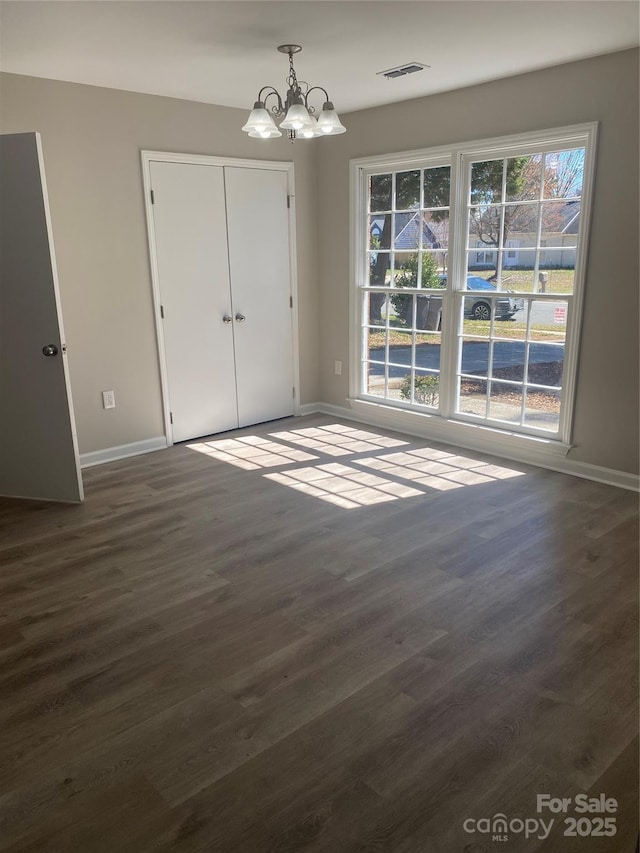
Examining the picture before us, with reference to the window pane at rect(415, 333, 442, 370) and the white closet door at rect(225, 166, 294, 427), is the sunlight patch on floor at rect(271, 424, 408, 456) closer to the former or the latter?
the white closet door at rect(225, 166, 294, 427)

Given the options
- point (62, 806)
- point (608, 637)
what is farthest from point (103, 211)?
point (608, 637)

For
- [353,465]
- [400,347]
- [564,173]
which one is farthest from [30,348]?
[564,173]

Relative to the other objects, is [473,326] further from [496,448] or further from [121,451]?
[121,451]

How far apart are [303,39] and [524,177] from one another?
1737mm

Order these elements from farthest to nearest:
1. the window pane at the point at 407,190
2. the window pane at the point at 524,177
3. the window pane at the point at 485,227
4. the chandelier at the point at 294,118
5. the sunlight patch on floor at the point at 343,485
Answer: the window pane at the point at 407,190, the window pane at the point at 485,227, the window pane at the point at 524,177, the sunlight patch on floor at the point at 343,485, the chandelier at the point at 294,118

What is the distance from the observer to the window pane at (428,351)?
15.8 feet

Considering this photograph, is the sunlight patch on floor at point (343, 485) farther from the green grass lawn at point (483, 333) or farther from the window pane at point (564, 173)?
the window pane at point (564, 173)

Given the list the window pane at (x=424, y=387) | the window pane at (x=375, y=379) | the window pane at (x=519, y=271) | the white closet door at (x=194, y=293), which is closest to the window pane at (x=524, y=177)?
the window pane at (x=519, y=271)

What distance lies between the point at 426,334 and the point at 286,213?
1554 millimetres

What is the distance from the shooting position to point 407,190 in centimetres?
479

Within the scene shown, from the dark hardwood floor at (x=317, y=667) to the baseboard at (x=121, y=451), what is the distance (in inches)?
24.7

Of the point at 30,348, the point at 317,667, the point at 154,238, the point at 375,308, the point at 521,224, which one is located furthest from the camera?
the point at 375,308

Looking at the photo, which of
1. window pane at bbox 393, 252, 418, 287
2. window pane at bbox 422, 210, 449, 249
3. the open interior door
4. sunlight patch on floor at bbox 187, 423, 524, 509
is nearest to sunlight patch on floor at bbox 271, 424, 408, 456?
sunlight patch on floor at bbox 187, 423, 524, 509

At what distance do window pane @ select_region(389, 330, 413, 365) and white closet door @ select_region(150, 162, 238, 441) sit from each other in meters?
1.31
